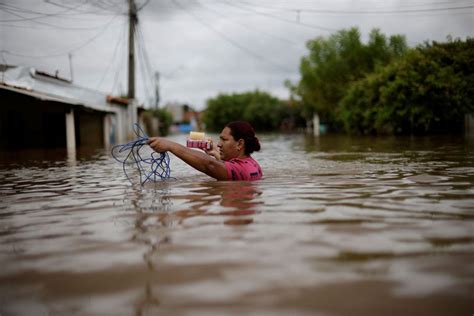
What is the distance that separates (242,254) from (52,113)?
27867 millimetres

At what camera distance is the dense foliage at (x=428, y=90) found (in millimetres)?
27547

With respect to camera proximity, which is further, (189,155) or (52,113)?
(52,113)

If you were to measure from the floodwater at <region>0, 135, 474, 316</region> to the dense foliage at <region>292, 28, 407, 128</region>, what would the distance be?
40.4 m

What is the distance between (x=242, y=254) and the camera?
8.86 feet

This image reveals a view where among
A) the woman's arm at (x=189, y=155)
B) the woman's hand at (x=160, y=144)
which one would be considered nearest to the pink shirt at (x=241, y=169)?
the woman's arm at (x=189, y=155)

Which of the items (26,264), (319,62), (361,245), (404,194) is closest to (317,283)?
(361,245)

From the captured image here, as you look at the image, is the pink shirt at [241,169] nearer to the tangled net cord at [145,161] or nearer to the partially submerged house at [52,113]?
the tangled net cord at [145,161]

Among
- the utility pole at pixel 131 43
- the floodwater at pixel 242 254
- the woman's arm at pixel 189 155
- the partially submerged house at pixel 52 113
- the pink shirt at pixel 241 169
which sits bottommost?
the floodwater at pixel 242 254

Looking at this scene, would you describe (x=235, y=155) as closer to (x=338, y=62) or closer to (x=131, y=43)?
(x=131, y=43)

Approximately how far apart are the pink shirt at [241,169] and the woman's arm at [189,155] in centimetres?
22

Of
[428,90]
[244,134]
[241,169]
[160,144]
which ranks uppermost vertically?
[428,90]

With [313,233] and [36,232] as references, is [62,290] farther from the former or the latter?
[313,233]

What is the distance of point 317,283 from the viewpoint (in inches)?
87.7

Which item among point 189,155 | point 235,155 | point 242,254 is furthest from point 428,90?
point 242,254
